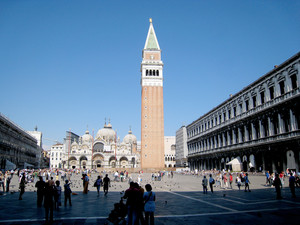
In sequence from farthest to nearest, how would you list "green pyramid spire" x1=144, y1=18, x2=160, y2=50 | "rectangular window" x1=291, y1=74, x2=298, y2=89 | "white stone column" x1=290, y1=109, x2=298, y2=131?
"green pyramid spire" x1=144, y1=18, x2=160, y2=50 → "rectangular window" x1=291, y1=74, x2=298, y2=89 → "white stone column" x1=290, y1=109, x2=298, y2=131

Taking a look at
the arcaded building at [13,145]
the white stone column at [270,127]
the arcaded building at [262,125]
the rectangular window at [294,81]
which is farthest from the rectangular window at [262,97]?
the arcaded building at [13,145]

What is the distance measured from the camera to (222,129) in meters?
44.0

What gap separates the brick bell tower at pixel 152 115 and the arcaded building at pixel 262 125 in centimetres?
1877

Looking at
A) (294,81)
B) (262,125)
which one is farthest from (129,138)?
(294,81)

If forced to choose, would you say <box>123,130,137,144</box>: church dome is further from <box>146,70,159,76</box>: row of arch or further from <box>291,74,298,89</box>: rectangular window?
<box>291,74,298,89</box>: rectangular window

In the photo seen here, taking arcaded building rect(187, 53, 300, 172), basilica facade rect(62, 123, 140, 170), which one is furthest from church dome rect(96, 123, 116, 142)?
arcaded building rect(187, 53, 300, 172)

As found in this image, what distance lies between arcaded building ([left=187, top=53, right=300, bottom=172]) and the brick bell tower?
18.8 metres

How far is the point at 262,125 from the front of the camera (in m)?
32.0

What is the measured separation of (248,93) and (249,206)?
27.2m

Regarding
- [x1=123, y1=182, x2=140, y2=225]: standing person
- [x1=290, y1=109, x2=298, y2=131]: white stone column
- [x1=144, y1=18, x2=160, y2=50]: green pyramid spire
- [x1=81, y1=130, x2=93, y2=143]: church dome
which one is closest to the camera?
[x1=123, y1=182, x2=140, y2=225]: standing person

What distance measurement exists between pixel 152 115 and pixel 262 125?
1476 inches

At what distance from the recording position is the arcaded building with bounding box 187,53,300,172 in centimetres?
2655

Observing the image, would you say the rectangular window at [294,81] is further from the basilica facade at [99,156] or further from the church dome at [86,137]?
the church dome at [86,137]

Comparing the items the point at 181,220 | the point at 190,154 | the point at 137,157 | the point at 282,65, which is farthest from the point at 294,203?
the point at 137,157
